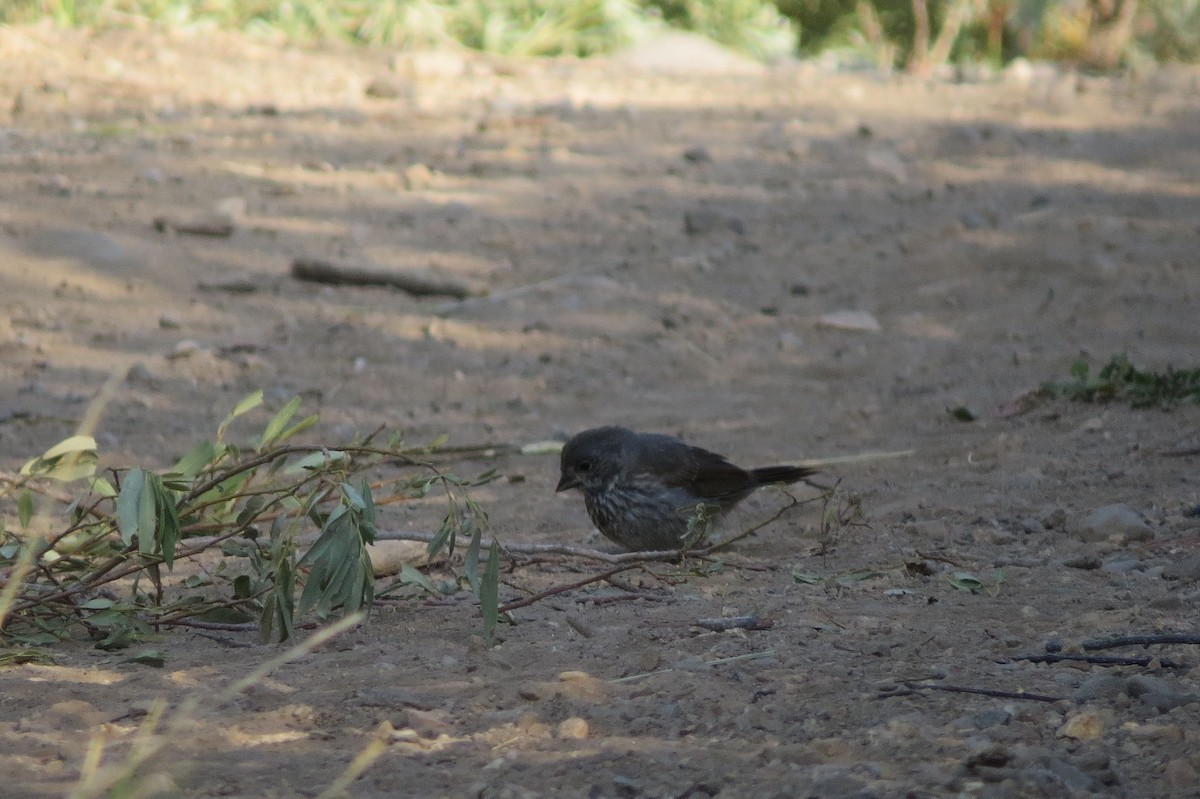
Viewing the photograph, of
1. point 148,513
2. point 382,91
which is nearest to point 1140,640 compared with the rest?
point 148,513

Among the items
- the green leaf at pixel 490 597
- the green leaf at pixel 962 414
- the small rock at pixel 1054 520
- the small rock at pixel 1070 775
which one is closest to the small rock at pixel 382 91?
the green leaf at pixel 962 414

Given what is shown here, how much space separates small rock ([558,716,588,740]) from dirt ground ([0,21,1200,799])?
2cm

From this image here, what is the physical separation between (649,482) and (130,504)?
2.09m

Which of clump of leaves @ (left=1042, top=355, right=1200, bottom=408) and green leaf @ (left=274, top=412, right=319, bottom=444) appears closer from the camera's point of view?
green leaf @ (left=274, top=412, right=319, bottom=444)

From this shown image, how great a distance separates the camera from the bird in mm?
4738

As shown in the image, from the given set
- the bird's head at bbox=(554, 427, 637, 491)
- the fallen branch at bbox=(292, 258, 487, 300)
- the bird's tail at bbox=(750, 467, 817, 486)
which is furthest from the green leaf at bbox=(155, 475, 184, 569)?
the fallen branch at bbox=(292, 258, 487, 300)

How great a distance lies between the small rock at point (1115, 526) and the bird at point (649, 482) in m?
0.93

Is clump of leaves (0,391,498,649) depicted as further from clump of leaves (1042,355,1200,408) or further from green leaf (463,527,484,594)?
clump of leaves (1042,355,1200,408)

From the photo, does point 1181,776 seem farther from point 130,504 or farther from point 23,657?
point 23,657

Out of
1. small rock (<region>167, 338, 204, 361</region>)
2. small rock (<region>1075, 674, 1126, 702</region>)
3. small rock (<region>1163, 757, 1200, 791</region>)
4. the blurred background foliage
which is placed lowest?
small rock (<region>167, 338, 204, 361</region>)

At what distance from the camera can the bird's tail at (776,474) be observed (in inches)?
186

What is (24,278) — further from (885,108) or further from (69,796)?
(885,108)

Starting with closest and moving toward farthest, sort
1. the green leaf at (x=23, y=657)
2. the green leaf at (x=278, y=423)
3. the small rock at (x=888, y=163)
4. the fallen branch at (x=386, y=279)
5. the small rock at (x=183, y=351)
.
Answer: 1. the green leaf at (x=23, y=657)
2. the green leaf at (x=278, y=423)
3. the small rock at (x=183, y=351)
4. the fallen branch at (x=386, y=279)
5. the small rock at (x=888, y=163)

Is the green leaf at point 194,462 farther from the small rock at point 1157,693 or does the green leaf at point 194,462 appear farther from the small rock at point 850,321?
the small rock at point 850,321
